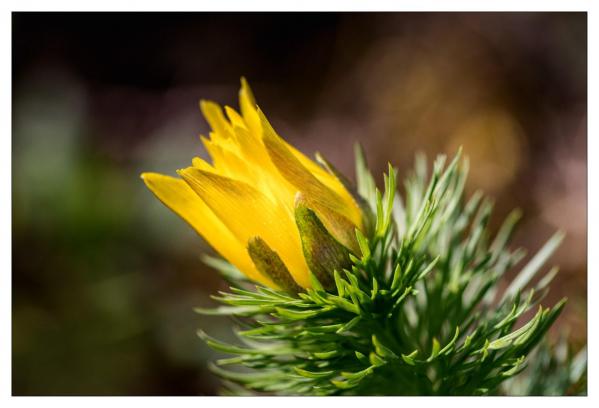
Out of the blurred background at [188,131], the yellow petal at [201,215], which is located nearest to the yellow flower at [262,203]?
the yellow petal at [201,215]

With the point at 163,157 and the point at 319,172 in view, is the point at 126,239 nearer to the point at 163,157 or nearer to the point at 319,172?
the point at 163,157

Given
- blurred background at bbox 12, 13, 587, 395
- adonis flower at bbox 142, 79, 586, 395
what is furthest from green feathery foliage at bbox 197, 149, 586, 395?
blurred background at bbox 12, 13, 587, 395

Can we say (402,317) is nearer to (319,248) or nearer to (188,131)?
(319,248)

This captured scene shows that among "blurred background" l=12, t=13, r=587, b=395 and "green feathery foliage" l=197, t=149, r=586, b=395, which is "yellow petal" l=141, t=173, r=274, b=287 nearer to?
"green feathery foliage" l=197, t=149, r=586, b=395

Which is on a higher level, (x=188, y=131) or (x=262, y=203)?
(x=188, y=131)

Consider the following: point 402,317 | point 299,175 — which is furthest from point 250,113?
point 402,317

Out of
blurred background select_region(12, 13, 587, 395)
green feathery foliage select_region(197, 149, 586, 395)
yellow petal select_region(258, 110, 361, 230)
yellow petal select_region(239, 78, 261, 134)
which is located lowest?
green feathery foliage select_region(197, 149, 586, 395)
